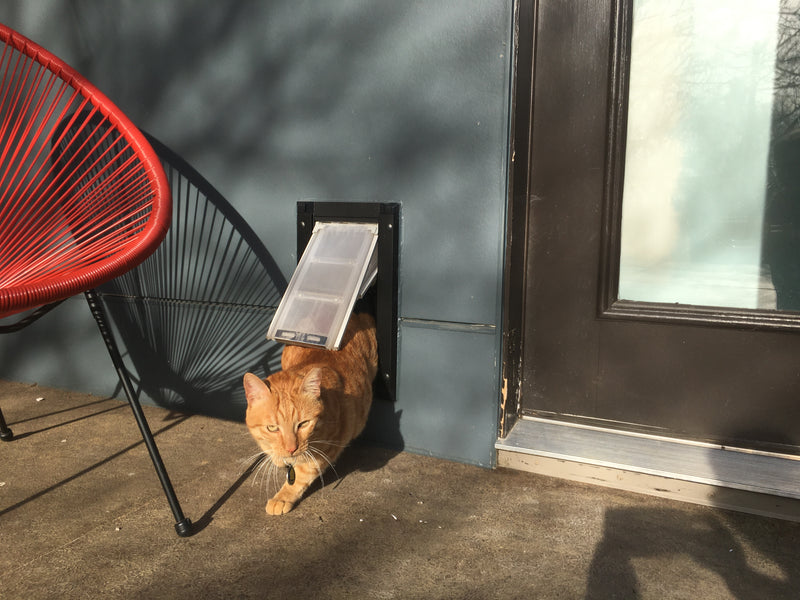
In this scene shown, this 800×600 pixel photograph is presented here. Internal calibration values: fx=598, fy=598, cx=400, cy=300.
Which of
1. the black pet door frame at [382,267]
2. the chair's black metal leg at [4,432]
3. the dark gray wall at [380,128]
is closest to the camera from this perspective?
the dark gray wall at [380,128]

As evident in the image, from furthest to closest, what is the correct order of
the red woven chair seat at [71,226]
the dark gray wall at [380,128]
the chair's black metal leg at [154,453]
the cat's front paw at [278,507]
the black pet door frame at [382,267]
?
the black pet door frame at [382,267] < the dark gray wall at [380,128] < the cat's front paw at [278,507] < the chair's black metal leg at [154,453] < the red woven chair seat at [71,226]

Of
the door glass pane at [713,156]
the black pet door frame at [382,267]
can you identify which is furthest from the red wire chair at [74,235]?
the door glass pane at [713,156]

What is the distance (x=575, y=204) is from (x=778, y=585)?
3.45ft

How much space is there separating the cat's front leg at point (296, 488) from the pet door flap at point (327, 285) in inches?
13.1

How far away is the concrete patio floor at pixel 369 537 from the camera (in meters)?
1.24

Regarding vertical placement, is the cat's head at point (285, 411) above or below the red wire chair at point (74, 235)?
below

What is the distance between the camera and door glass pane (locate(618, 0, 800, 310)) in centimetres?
159

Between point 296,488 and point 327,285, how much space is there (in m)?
0.58

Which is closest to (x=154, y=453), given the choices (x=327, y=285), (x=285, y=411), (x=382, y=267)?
(x=285, y=411)

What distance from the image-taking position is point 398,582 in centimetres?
126

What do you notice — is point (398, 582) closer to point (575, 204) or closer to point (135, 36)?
point (575, 204)

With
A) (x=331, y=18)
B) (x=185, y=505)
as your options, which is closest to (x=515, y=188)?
(x=331, y=18)

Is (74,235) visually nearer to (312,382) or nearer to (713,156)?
(312,382)

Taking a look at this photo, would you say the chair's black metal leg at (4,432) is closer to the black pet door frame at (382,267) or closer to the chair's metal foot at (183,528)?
the chair's metal foot at (183,528)
